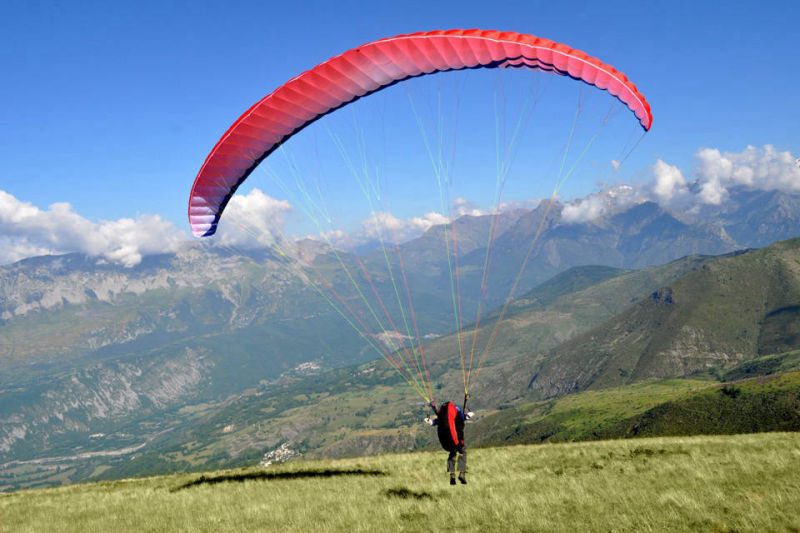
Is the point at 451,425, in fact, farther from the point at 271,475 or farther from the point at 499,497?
the point at 271,475

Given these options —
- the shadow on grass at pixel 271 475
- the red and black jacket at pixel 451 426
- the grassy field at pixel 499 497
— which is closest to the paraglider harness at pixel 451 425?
the red and black jacket at pixel 451 426

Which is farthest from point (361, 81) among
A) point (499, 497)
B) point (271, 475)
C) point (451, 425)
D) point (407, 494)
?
point (271, 475)

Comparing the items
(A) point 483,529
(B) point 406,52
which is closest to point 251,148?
(B) point 406,52

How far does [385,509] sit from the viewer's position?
1280cm

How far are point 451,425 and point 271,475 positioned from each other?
1105 cm

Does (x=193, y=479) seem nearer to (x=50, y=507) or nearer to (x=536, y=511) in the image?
(x=50, y=507)

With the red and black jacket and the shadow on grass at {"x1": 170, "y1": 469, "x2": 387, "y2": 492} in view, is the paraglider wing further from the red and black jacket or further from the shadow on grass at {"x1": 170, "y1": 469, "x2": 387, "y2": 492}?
the red and black jacket

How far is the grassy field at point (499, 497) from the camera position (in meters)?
10.6

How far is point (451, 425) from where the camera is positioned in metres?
15.0

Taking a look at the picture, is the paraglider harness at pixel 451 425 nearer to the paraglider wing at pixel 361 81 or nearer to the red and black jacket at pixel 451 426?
the red and black jacket at pixel 451 426

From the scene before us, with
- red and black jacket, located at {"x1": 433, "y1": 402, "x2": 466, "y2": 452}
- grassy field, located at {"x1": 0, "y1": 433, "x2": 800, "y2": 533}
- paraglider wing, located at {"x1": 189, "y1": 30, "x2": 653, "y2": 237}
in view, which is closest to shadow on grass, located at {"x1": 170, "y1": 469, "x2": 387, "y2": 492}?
grassy field, located at {"x1": 0, "y1": 433, "x2": 800, "y2": 533}

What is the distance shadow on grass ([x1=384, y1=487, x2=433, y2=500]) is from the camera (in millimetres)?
14255

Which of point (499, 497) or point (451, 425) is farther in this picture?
point (451, 425)

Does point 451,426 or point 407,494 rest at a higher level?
point 451,426
